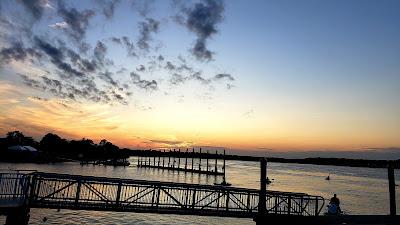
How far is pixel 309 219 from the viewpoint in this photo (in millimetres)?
17172

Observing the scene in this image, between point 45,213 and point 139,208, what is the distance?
63.7ft

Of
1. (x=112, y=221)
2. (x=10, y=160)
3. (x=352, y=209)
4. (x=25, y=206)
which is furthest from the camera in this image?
(x=10, y=160)

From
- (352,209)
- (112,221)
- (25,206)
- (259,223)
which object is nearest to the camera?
(25,206)

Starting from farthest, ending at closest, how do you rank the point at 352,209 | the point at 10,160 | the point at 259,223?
the point at 10,160 < the point at 352,209 < the point at 259,223

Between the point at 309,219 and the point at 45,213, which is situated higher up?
the point at 309,219

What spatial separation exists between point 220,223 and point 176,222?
13.8 feet

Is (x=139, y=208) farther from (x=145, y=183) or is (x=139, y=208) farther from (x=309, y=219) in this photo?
(x=309, y=219)

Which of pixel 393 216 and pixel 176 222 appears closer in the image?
pixel 393 216

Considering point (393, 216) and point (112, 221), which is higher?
point (393, 216)

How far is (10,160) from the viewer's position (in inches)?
4852

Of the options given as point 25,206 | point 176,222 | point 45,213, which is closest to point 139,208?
point 25,206

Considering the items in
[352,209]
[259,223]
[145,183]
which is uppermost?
[145,183]

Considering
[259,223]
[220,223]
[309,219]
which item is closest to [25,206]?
[259,223]

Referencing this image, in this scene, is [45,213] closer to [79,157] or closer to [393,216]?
[393,216]
